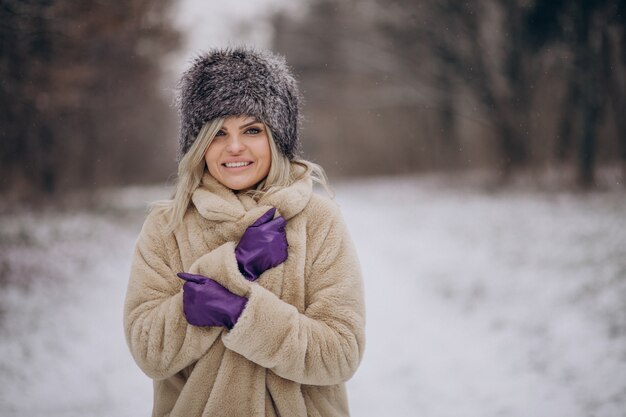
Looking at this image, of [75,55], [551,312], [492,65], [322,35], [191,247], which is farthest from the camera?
[322,35]

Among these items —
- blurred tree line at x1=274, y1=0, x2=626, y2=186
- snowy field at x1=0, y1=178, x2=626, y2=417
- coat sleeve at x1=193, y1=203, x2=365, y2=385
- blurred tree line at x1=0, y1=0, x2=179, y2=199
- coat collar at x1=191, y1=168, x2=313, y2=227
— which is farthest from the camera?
blurred tree line at x1=274, y1=0, x2=626, y2=186

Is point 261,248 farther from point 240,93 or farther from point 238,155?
point 240,93

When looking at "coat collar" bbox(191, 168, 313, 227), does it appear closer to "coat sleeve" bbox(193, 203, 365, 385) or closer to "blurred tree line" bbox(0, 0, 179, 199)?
"coat sleeve" bbox(193, 203, 365, 385)

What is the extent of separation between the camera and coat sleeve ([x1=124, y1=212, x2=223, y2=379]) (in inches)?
66.2

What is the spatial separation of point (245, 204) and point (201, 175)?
23cm

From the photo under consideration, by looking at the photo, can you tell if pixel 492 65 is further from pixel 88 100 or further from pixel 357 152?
pixel 357 152

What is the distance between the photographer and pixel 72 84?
464 inches

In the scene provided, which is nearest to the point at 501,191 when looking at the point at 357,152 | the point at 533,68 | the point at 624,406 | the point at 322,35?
the point at 533,68

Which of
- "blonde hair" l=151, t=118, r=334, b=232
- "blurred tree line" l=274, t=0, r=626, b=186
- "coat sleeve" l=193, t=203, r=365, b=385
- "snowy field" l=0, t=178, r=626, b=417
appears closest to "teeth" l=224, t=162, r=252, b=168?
"blonde hair" l=151, t=118, r=334, b=232

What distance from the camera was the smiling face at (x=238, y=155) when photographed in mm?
1847

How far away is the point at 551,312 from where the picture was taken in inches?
196

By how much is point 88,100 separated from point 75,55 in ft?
11.0

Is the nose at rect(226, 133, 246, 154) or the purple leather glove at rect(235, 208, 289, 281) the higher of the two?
the nose at rect(226, 133, 246, 154)

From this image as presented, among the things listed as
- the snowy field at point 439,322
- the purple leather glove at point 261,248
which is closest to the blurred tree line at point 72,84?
the snowy field at point 439,322
